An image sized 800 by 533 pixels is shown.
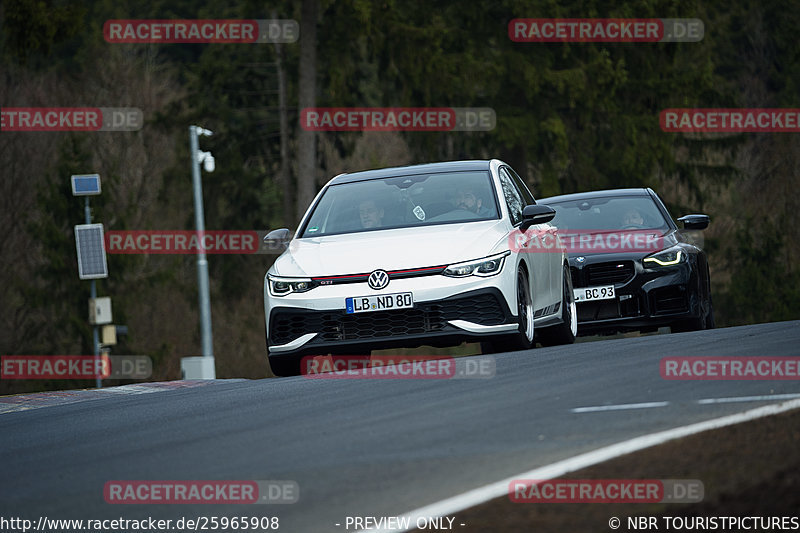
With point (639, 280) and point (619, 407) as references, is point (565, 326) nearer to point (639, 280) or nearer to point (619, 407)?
point (639, 280)

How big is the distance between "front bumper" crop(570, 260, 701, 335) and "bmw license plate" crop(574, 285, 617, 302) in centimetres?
4

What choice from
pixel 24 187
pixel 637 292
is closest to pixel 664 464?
pixel 637 292

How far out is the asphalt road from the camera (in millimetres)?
6613

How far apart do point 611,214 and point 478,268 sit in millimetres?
6067

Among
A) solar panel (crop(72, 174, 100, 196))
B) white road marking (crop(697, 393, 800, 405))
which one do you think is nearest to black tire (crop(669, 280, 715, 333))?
white road marking (crop(697, 393, 800, 405))

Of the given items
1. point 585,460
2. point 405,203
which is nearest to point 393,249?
point 405,203

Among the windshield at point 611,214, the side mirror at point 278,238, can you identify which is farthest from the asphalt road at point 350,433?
the windshield at point 611,214

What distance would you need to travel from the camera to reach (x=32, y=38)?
32438 millimetres

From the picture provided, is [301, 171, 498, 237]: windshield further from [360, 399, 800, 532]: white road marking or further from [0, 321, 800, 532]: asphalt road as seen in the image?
[360, 399, 800, 532]: white road marking

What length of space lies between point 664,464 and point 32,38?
2814 centimetres

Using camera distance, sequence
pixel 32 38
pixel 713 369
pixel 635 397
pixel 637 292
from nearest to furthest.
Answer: pixel 635 397, pixel 713 369, pixel 637 292, pixel 32 38

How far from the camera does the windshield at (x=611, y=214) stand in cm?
1789

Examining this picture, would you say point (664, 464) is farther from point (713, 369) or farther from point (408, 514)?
point (713, 369)

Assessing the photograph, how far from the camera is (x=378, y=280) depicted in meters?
12.3
